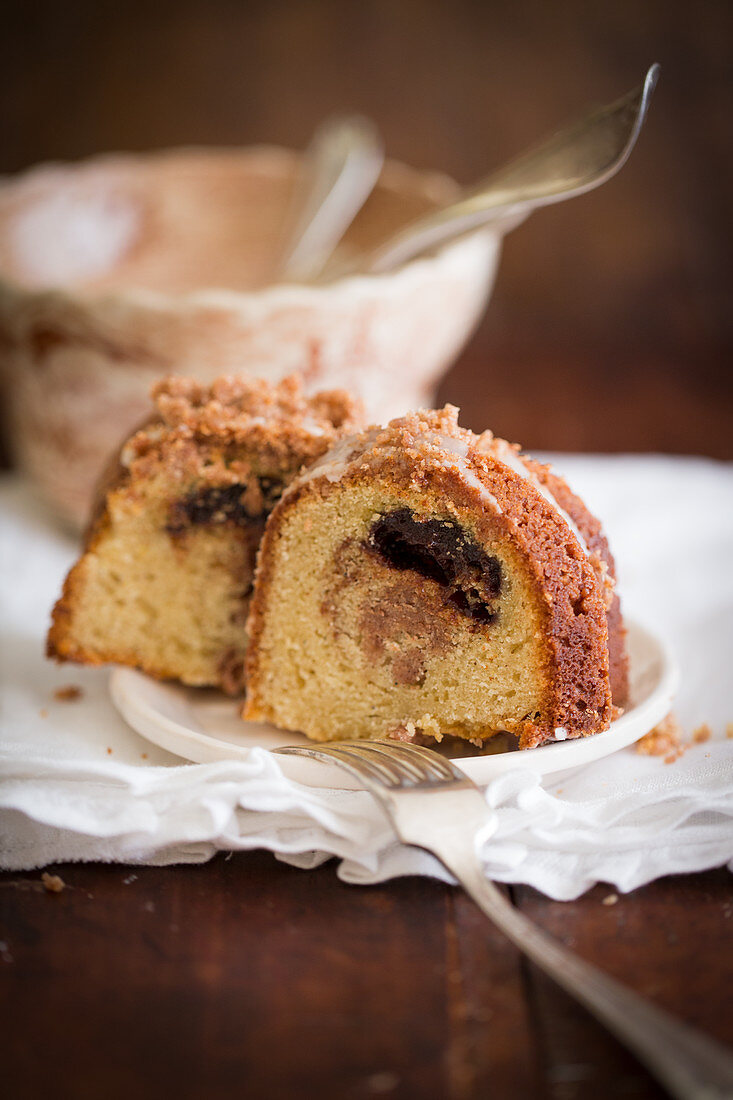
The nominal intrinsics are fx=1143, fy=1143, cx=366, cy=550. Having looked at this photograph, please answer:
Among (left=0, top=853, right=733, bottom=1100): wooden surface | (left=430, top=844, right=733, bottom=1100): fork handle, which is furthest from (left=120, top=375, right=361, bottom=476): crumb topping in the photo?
(left=430, top=844, right=733, bottom=1100): fork handle

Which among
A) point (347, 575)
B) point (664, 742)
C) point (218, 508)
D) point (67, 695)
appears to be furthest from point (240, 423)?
point (664, 742)

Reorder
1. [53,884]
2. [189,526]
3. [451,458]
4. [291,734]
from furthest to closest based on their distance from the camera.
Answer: [189,526] < [291,734] < [451,458] < [53,884]

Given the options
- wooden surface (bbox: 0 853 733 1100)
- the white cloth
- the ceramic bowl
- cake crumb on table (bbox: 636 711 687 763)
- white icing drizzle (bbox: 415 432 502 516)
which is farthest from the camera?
the ceramic bowl

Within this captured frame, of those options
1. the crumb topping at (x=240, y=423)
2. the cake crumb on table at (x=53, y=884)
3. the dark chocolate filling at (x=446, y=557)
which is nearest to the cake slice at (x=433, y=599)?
the dark chocolate filling at (x=446, y=557)

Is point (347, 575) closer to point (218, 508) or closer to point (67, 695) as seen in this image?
point (218, 508)

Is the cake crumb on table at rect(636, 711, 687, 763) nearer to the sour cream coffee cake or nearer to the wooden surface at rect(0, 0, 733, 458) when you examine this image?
the sour cream coffee cake

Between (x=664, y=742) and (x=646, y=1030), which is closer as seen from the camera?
(x=646, y=1030)

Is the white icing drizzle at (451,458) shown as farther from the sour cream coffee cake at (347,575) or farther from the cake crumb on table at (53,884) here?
the cake crumb on table at (53,884)
